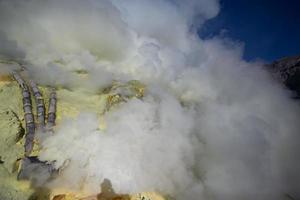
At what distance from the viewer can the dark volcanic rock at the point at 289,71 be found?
62.6ft

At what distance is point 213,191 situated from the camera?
1136 centimetres

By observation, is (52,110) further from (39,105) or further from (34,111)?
(34,111)

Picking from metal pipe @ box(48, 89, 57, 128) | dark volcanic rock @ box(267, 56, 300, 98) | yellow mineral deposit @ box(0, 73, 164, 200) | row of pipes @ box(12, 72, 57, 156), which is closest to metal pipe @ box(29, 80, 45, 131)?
row of pipes @ box(12, 72, 57, 156)

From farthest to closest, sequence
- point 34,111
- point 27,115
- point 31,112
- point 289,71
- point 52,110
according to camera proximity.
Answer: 1. point 289,71
2. point 34,111
3. point 52,110
4. point 31,112
5. point 27,115

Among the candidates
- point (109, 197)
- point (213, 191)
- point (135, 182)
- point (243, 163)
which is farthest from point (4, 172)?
point (243, 163)

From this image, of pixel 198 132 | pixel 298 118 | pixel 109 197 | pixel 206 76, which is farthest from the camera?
pixel 206 76

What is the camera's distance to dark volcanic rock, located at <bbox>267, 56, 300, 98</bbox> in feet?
62.6

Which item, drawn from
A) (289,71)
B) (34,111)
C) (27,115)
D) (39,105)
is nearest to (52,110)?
(39,105)

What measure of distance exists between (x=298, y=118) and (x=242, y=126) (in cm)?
451

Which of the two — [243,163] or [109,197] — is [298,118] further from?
[109,197]

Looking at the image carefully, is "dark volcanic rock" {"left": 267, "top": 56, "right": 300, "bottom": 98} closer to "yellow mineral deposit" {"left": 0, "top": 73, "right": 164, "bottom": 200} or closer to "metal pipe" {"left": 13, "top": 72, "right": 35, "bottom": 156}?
"yellow mineral deposit" {"left": 0, "top": 73, "right": 164, "bottom": 200}

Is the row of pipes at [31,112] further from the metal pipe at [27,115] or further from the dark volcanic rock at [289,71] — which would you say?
the dark volcanic rock at [289,71]

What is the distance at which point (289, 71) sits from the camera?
2064 cm

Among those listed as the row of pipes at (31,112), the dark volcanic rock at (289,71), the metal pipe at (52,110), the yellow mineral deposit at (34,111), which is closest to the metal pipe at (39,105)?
the row of pipes at (31,112)
